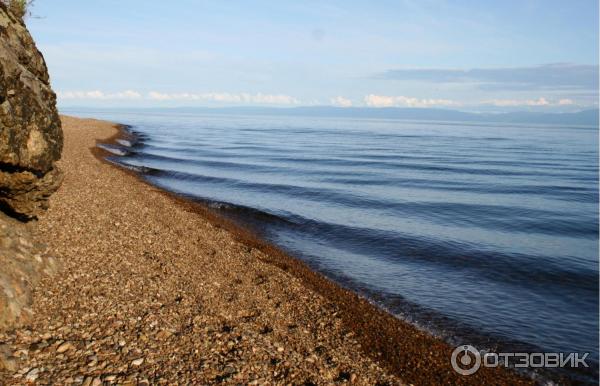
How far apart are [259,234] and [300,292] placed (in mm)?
8325

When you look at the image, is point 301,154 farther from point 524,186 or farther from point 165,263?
point 165,263

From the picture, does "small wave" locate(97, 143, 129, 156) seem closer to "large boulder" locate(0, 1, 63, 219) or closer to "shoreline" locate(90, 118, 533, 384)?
"shoreline" locate(90, 118, 533, 384)

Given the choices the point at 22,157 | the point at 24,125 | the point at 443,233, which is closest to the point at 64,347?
the point at 22,157

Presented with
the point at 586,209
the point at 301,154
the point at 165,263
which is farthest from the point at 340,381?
the point at 301,154

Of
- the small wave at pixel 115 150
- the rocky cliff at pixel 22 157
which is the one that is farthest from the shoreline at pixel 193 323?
the small wave at pixel 115 150

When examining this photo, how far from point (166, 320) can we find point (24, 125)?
4.96 m

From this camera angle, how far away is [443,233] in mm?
21641

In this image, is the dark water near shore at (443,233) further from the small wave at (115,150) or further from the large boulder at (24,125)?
the large boulder at (24,125)

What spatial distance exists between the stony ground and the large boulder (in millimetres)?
1822

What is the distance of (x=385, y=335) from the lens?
10.4 m

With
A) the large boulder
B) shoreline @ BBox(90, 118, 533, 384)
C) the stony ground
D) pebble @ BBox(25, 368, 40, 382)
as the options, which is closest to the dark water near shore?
shoreline @ BBox(90, 118, 533, 384)

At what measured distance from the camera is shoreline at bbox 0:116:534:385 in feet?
23.0

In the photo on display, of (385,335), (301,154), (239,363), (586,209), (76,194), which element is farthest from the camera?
(301,154)

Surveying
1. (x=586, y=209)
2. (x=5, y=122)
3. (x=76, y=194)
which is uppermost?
(x=5, y=122)
